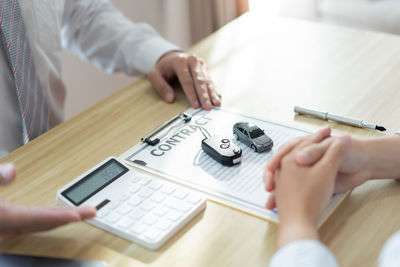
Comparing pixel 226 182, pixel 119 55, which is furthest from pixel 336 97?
pixel 119 55

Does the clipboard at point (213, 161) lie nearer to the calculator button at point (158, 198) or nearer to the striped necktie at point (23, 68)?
the calculator button at point (158, 198)

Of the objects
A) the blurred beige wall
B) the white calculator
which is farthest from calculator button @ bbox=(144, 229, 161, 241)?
the blurred beige wall

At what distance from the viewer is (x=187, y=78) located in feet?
3.81

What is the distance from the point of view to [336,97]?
42.7 inches

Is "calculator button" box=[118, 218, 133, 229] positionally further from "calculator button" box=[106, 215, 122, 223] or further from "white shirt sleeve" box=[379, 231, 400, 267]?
"white shirt sleeve" box=[379, 231, 400, 267]

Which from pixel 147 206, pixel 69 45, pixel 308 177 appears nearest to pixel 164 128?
pixel 147 206

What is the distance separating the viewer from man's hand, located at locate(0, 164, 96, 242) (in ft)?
2.44

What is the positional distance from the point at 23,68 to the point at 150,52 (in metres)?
0.32

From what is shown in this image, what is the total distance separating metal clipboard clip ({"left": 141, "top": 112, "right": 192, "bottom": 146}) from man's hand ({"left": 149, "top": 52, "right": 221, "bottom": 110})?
0.20 feet

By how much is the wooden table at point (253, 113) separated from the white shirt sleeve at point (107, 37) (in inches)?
4.8

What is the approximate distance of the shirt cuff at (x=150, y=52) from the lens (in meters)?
1.29

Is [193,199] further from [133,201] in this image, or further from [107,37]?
[107,37]

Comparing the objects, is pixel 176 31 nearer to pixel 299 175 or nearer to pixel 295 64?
pixel 295 64

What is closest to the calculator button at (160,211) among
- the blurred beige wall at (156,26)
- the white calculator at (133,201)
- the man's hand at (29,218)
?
the white calculator at (133,201)
